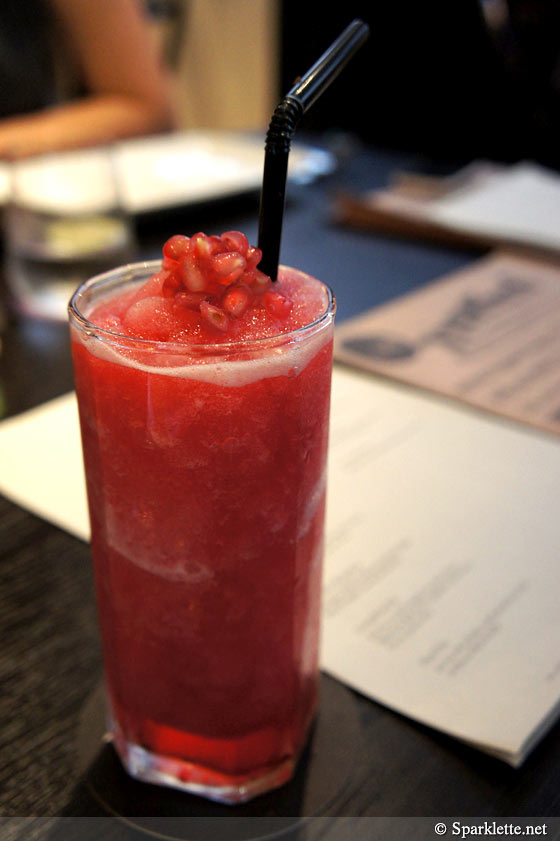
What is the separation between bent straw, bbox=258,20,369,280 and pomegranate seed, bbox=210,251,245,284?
1.9 inches

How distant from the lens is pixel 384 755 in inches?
21.5

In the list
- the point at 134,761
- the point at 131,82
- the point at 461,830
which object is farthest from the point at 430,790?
the point at 131,82

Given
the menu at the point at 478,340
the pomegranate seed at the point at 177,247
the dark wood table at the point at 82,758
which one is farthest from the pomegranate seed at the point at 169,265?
the menu at the point at 478,340

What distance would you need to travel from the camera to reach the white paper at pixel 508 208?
1457 millimetres

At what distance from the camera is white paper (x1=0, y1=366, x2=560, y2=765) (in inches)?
23.0

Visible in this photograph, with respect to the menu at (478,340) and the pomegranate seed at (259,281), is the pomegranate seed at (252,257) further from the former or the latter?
the menu at (478,340)

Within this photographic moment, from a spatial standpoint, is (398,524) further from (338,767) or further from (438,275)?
(438,275)

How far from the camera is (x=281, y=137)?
1.48ft

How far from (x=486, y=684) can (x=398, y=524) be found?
0.68 feet

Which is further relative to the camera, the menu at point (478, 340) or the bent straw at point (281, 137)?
the menu at point (478, 340)

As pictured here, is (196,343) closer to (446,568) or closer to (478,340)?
(446,568)

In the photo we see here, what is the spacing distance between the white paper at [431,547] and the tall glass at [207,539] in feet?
0.31

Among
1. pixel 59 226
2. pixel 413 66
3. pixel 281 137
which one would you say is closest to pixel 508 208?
pixel 59 226

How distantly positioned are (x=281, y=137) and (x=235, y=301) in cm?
10
